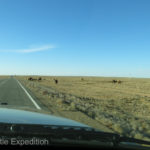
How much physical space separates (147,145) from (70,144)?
3.82 ft

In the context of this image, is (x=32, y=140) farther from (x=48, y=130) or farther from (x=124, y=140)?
(x=124, y=140)

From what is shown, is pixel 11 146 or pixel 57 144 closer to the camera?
pixel 11 146

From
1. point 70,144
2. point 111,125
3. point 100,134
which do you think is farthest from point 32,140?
point 111,125

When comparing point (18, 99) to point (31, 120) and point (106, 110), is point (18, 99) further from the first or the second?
point (31, 120)

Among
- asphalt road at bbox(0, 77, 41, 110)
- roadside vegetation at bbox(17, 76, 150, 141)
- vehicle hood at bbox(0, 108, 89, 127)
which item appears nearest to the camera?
vehicle hood at bbox(0, 108, 89, 127)

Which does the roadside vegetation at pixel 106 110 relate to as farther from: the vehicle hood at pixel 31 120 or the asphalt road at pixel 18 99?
the vehicle hood at pixel 31 120

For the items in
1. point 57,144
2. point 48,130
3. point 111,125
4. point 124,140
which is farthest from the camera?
point 111,125

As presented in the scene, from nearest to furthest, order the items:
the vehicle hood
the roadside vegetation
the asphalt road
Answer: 1. the vehicle hood
2. the roadside vegetation
3. the asphalt road

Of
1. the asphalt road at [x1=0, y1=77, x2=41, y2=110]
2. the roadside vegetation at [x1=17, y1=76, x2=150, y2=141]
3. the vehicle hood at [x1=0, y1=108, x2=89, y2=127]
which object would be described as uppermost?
the vehicle hood at [x1=0, y1=108, x2=89, y2=127]

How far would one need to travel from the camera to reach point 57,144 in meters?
3.21

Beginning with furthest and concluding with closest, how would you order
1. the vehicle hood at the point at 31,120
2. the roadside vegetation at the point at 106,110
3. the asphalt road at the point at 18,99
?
the asphalt road at the point at 18,99 < the roadside vegetation at the point at 106,110 < the vehicle hood at the point at 31,120

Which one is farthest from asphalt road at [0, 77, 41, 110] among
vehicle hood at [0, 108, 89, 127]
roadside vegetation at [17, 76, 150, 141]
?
vehicle hood at [0, 108, 89, 127]

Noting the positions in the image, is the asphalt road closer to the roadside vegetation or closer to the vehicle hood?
the roadside vegetation

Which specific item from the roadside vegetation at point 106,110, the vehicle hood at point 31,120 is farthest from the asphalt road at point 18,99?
the vehicle hood at point 31,120
